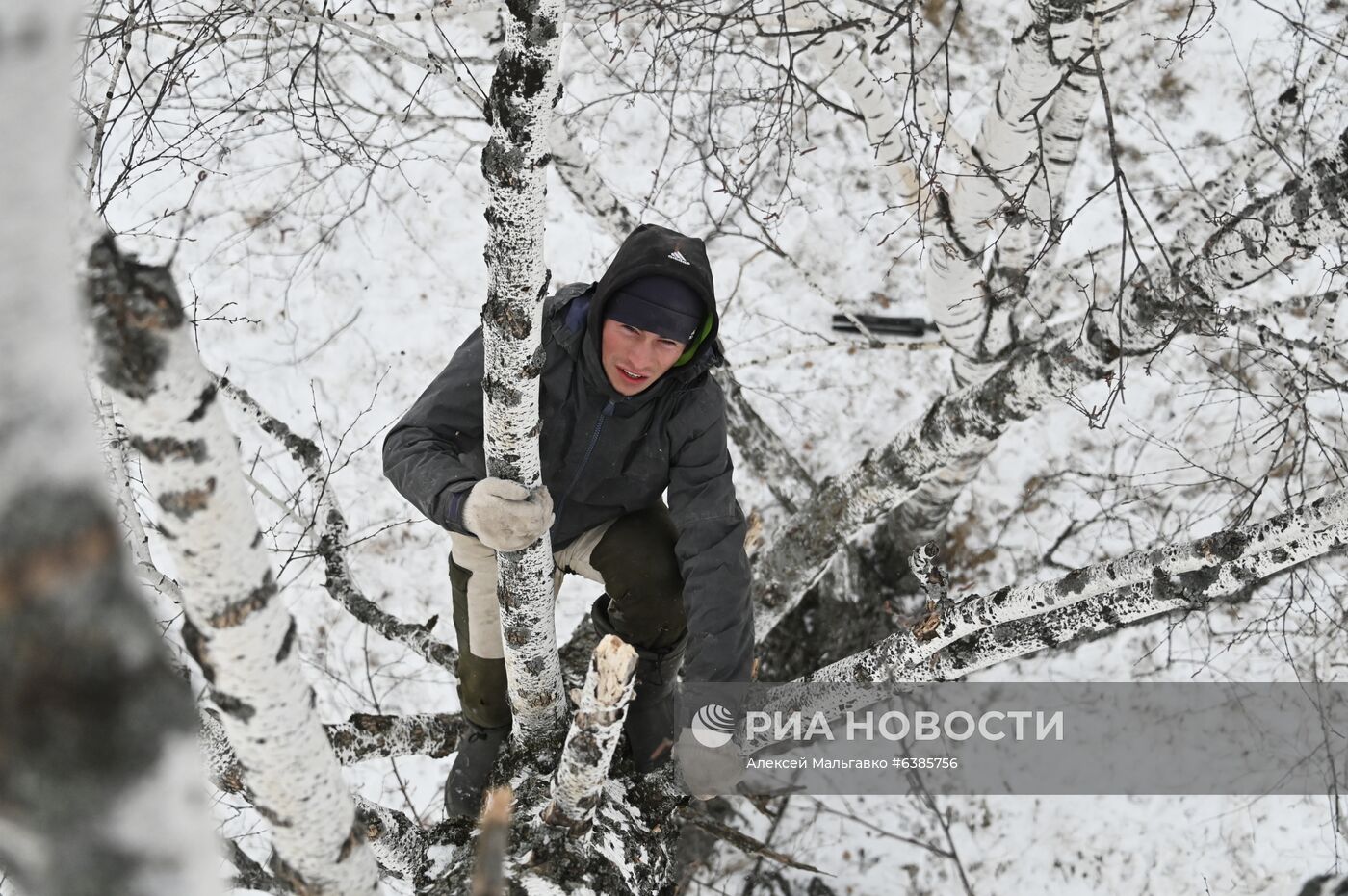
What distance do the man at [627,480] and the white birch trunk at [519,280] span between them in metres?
0.15

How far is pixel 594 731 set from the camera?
207 centimetres

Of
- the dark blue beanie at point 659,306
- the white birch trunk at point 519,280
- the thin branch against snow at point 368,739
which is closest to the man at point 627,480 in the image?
the dark blue beanie at point 659,306

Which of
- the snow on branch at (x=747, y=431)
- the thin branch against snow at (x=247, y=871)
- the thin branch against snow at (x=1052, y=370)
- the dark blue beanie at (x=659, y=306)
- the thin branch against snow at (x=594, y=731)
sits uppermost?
the snow on branch at (x=747, y=431)

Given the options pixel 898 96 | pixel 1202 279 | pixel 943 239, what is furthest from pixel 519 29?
pixel 898 96

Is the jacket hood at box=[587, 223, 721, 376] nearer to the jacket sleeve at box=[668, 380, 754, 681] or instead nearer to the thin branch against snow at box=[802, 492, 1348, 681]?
the jacket sleeve at box=[668, 380, 754, 681]

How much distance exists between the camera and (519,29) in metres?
1.50

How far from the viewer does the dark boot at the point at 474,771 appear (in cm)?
279

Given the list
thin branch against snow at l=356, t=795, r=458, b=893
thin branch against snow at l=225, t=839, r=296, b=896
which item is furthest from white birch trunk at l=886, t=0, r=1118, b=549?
thin branch against snow at l=225, t=839, r=296, b=896

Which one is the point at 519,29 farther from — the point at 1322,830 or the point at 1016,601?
the point at 1322,830

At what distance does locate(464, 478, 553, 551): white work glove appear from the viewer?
2012mm

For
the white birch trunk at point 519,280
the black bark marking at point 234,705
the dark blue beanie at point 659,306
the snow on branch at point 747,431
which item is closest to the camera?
the black bark marking at point 234,705

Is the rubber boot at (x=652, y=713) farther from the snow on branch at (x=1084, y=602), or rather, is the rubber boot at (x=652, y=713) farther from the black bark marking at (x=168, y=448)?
the black bark marking at (x=168, y=448)

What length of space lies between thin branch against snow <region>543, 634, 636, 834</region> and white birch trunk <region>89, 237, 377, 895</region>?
77 cm

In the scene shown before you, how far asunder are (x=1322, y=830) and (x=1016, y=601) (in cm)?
381
